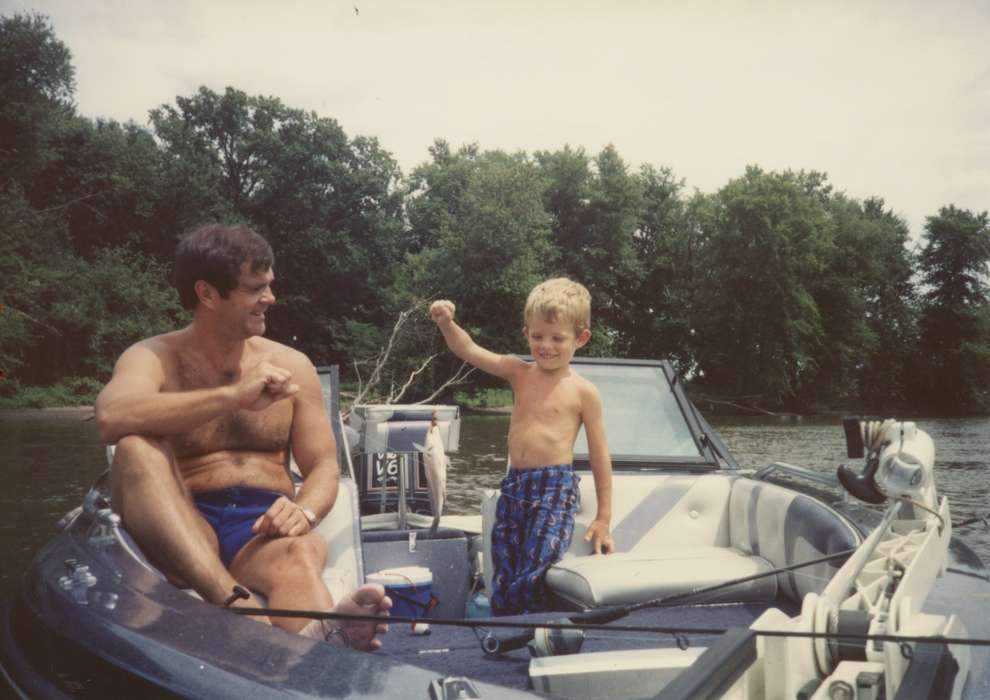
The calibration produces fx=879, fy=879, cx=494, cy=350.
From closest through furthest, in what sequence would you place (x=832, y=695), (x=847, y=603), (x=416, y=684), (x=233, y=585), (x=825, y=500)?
(x=416, y=684) < (x=832, y=695) < (x=847, y=603) < (x=233, y=585) < (x=825, y=500)

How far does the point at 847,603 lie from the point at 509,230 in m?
34.8

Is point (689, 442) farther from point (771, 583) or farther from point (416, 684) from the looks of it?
point (416, 684)

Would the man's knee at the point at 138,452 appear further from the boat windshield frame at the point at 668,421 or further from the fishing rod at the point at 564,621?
the boat windshield frame at the point at 668,421

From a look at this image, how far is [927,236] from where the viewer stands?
42.8 meters

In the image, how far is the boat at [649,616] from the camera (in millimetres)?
1250

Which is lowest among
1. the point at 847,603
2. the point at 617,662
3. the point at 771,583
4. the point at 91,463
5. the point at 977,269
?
the point at 91,463

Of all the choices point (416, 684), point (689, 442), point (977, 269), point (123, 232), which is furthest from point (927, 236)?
point (416, 684)

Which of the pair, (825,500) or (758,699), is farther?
(825,500)

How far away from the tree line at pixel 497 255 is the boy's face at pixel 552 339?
25714 millimetres

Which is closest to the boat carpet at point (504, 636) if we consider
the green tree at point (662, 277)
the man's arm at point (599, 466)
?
the man's arm at point (599, 466)

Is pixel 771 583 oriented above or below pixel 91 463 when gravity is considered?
above

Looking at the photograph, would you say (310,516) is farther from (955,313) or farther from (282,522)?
(955,313)

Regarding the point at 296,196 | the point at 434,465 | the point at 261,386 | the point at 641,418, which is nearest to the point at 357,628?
the point at 261,386

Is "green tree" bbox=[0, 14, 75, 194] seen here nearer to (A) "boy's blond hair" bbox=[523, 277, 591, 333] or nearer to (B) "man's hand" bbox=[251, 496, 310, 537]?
(A) "boy's blond hair" bbox=[523, 277, 591, 333]
